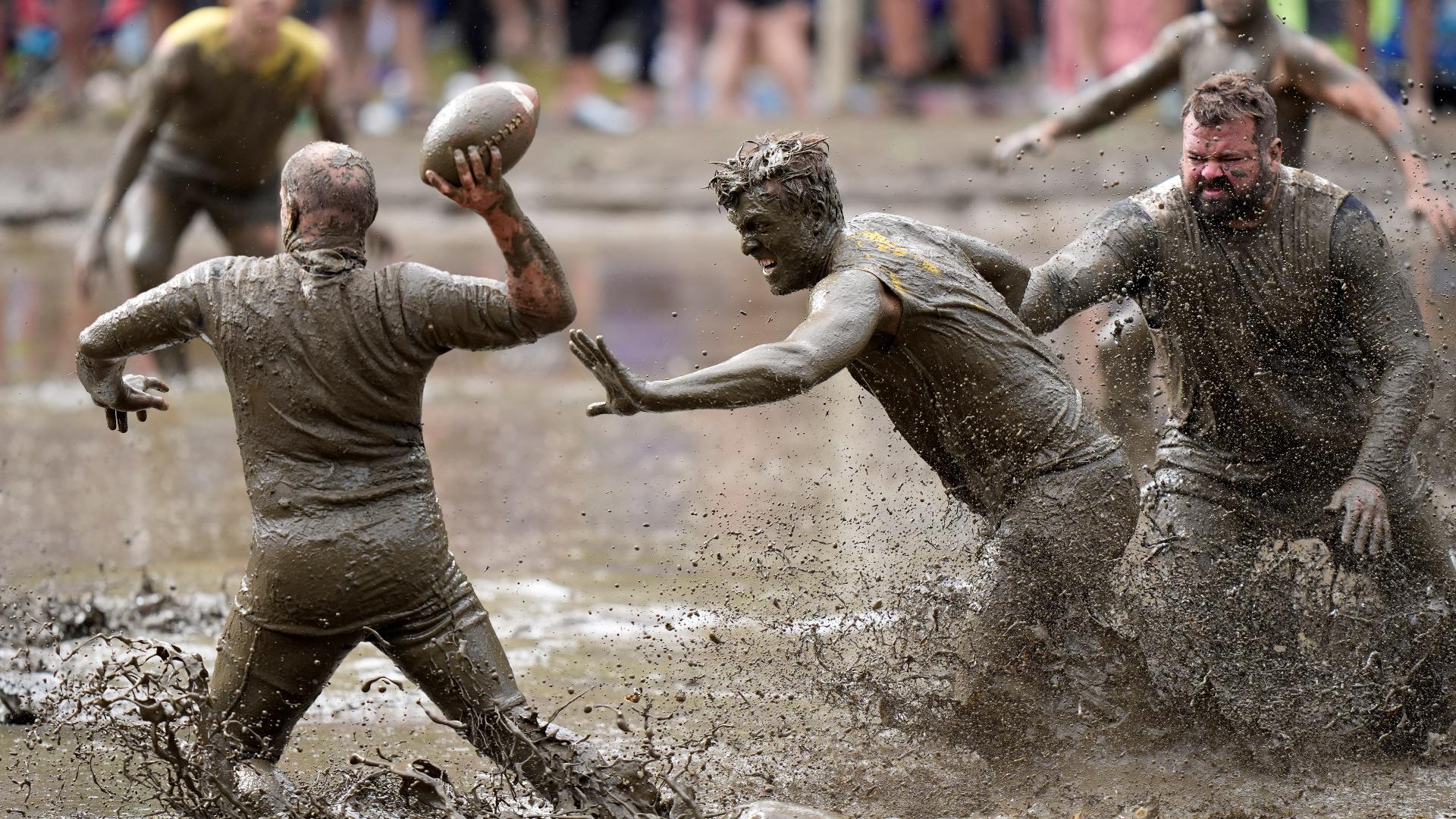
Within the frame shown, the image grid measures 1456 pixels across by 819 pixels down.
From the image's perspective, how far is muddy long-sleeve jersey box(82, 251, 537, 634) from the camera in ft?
13.8

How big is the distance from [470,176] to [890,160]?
1038 centimetres

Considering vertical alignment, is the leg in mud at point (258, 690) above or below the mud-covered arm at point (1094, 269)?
below

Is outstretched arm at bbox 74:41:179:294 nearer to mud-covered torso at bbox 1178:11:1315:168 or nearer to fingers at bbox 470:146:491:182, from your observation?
mud-covered torso at bbox 1178:11:1315:168

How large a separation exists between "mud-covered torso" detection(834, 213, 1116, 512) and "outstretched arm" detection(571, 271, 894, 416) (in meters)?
0.12

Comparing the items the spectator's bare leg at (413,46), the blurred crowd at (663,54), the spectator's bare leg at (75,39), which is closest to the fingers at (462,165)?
the blurred crowd at (663,54)

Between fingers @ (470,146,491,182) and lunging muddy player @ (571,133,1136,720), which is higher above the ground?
fingers @ (470,146,491,182)

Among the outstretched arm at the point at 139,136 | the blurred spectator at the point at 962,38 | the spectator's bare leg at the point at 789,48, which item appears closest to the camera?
the outstretched arm at the point at 139,136

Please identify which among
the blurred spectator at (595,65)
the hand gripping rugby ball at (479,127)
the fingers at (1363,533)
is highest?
the hand gripping rugby ball at (479,127)

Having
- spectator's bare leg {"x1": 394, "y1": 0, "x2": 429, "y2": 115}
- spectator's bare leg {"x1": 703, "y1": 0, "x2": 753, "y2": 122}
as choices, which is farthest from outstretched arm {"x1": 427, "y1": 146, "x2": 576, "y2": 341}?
spectator's bare leg {"x1": 394, "y1": 0, "x2": 429, "y2": 115}

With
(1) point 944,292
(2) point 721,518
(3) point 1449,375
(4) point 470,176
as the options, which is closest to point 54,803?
(4) point 470,176

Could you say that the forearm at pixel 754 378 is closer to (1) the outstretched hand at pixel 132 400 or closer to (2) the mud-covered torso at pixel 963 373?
(2) the mud-covered torso at pixel 963 373

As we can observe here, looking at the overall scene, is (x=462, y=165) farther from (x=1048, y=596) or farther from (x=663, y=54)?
(x=663, y=54)

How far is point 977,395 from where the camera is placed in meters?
4.66

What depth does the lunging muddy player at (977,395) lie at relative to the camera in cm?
454
